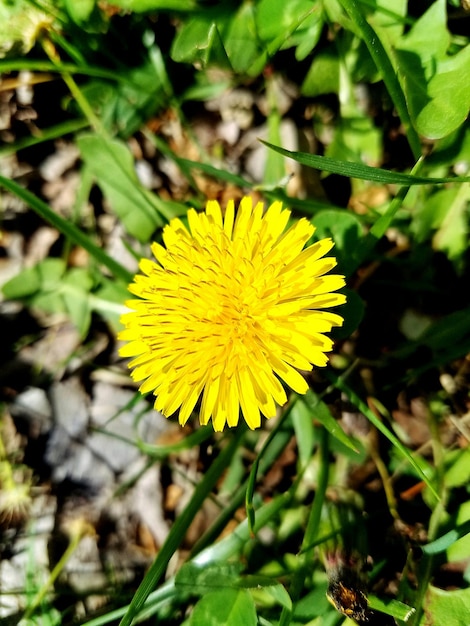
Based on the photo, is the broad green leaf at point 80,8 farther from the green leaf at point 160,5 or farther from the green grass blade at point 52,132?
the green grass blade at point 52,132

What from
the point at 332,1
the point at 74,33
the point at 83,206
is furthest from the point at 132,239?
the point at 332,1

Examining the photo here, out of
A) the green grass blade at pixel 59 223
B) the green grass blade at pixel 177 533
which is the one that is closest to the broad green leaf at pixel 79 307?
the green grass blade at pixel 59 223

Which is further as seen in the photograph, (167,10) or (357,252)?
(167,10)

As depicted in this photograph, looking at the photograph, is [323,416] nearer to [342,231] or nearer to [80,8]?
[342,231]

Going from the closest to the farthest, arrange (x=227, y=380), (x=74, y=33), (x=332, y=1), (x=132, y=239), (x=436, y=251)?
(x=227, y=380) → (x=332, y=1) → (x=436, y=251) → (x=74, y=33) → (x=132, y=239)

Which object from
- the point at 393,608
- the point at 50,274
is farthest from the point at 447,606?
the point at 50,274

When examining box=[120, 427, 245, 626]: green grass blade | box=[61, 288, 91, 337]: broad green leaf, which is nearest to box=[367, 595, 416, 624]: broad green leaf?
box=[120, 427, 245, 626]: green grass blade

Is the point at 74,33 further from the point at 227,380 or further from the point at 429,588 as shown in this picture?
the point at 429,588
